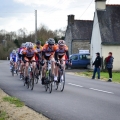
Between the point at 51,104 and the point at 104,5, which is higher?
the point at 104,5

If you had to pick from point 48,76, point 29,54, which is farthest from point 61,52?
point 29,54

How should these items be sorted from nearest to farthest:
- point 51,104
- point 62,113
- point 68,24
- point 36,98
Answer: point 62,113 < point 51,104 < point 36,98 < point 68,24

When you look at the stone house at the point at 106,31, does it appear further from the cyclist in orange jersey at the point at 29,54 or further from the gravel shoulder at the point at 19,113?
the gravel shoulder at the point at 19,113

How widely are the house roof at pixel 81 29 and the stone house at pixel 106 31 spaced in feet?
54.2

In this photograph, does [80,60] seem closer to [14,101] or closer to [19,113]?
[14,101]

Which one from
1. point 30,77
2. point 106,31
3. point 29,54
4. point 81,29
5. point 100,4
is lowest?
point 30,77

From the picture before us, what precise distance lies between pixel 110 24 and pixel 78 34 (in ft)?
62.6

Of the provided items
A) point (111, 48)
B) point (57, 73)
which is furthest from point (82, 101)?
point (111, 48)

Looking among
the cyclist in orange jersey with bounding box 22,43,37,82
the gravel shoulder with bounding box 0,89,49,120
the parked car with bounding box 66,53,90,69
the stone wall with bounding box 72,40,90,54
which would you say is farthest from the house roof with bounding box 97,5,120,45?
the gravel shoulder with bounding box 0,89,49,120

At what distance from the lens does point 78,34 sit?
6297cm

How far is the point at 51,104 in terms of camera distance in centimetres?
1134

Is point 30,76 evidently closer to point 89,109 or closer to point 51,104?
point 51,104

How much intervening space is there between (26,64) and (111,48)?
26.6m

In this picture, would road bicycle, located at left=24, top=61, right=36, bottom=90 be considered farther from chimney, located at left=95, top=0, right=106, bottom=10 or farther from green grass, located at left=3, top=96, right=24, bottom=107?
chimney, located at left=95, top=0, right=106, bottom=10
